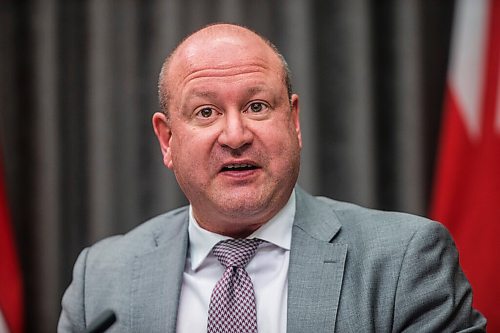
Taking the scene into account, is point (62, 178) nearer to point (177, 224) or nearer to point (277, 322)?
point (177, 224)

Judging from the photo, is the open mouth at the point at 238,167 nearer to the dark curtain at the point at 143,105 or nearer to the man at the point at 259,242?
the man at the point at 259,242

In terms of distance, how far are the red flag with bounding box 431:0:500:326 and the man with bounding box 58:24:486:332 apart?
97 cm

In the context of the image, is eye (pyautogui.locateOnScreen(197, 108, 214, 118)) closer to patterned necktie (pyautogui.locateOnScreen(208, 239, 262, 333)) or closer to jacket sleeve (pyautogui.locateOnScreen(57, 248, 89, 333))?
patterned necktie (pyautogui.locateOnScreen(208, 239, 262, 333))

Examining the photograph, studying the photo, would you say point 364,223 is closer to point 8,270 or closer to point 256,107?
point 256,107

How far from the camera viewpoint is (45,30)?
11.3 ft

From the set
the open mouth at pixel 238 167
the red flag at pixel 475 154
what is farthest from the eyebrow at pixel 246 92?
the red flag at pixel 475 154

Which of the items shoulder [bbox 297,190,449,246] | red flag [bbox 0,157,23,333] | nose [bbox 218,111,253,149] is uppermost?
nose [bbox 218,111,253,149]

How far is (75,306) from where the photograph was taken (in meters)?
2.09

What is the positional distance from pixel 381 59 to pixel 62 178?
1630mm

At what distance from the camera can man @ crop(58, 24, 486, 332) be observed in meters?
1.79

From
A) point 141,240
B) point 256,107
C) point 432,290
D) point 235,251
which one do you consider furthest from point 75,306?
point 432,290

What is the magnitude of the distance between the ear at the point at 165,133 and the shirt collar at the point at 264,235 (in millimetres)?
193

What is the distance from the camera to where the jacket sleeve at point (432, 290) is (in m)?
1.70

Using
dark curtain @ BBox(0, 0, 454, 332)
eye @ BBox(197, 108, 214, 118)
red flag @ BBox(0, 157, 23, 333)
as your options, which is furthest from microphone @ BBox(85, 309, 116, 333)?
dark curtain @ BBox(0, 0, 454, 332)
